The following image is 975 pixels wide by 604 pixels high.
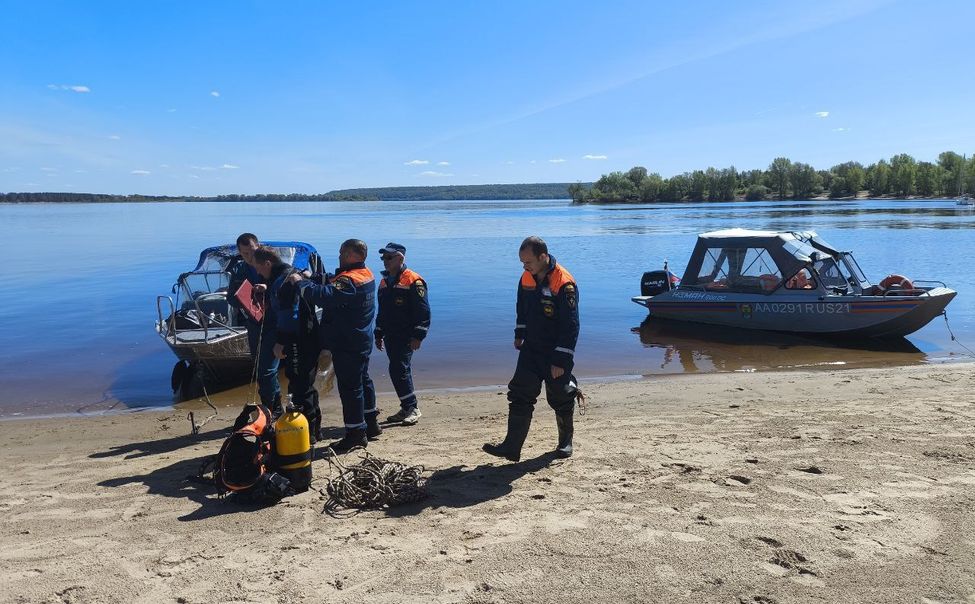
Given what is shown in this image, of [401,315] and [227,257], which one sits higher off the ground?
[227,257]

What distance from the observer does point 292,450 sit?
4941 mm

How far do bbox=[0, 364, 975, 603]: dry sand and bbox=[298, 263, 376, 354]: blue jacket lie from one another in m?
1.12

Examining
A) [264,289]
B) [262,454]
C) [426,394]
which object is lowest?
[426,394]

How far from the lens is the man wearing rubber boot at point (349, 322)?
5723mm

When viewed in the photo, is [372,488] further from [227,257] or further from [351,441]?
[227,257]

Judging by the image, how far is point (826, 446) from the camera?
Result: 578 cm

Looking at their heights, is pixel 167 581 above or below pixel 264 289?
below

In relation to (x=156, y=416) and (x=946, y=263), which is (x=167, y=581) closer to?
(x=156, y=416)

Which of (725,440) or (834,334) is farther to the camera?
(834,334)

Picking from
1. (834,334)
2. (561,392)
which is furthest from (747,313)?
(561,392)

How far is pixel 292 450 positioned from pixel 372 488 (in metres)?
0.71

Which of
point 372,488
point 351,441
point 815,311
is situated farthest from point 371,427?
point 815,311

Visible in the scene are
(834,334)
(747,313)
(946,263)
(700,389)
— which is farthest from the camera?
(946,263)

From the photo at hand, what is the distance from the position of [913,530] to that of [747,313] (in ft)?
32.1
